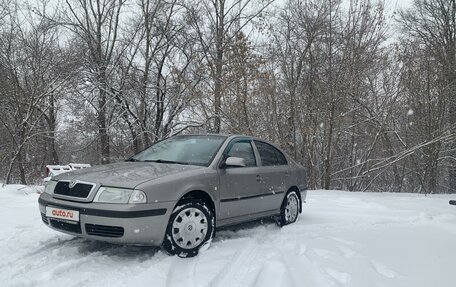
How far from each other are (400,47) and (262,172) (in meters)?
12.8

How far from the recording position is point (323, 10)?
1565cm

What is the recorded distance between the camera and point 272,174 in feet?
20.9

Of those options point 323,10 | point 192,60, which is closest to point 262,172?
point 323,10

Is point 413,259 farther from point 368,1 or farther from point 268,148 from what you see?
point 368,1

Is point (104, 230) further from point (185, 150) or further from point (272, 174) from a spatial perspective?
point (272, 174)

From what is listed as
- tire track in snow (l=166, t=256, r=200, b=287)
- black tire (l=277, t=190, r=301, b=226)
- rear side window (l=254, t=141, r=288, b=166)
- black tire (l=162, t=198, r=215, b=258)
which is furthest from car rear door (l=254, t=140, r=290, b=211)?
tire track in snow (l=166, t=256, r=200, b=287)

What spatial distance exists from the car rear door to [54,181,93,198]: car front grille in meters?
2.60

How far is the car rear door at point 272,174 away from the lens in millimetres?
6180

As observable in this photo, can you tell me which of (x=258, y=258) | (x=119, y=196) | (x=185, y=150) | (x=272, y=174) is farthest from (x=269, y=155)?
(x=119, y=196)

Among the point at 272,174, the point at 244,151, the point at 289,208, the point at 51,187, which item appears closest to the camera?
the point at 51,187

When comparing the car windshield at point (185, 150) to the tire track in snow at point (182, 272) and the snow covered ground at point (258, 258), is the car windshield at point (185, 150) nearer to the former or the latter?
the snow covered ground at point (258, 258)

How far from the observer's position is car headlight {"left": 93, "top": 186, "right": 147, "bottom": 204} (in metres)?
4.21

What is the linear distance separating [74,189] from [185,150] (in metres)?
1.65

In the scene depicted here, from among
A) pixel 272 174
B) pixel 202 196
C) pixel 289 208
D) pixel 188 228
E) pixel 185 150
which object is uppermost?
pixel 185 150
